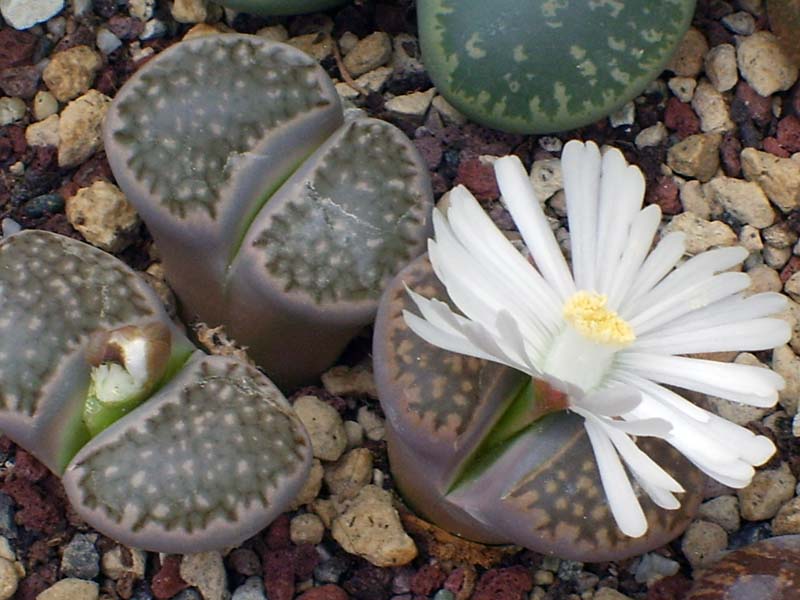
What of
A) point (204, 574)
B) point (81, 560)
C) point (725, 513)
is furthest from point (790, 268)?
point (81, 560)

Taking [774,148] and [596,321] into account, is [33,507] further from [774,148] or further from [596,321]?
[774,148]

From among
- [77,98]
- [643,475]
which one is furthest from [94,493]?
[77,98]

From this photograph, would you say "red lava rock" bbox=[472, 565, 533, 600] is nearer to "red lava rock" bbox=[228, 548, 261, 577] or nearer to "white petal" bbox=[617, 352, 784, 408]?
"red lava rock" bbox=[228, 548, 261, 577]

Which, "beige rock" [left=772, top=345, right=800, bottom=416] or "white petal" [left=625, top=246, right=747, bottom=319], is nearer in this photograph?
"white petal" [left=625, top=246, right=747, bottom=319]

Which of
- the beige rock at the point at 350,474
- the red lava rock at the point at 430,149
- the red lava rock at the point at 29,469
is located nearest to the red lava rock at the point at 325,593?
the beige rock at the point at 350,474

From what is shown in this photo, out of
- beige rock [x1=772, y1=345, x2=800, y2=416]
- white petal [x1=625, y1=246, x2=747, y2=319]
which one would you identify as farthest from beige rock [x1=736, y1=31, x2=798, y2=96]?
white petal [x1=625, y1=246, x2=747, y2=319]

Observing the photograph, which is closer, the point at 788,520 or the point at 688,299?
the point at 688,299
